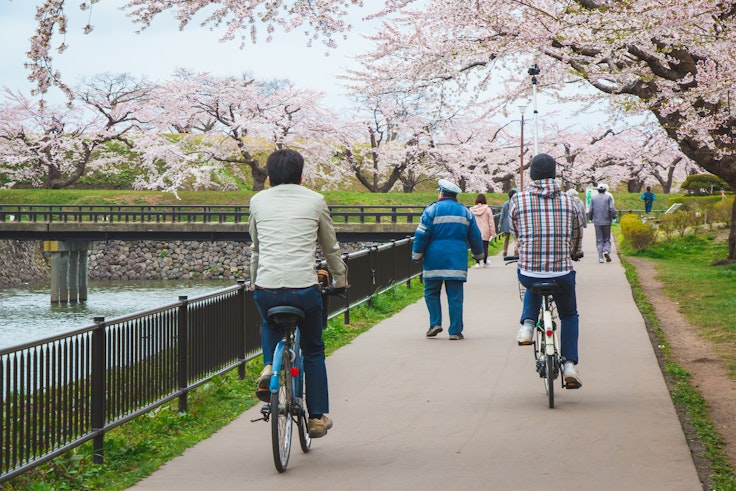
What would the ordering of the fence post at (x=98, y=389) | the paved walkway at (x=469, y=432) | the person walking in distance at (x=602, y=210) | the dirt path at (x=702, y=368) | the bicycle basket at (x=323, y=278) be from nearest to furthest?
1. the paved walkway at (x=469, y=432)
2. the bicycle basket at (x=323, y=278)
3. the fence post at (x=98, y=389)
4. the dirt path at (x=702, y=368)
5. the person walking in distance at (x=602, y=210)

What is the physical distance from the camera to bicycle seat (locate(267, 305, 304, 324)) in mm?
5617

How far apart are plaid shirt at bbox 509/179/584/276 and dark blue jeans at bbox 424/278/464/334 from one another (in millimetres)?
3716

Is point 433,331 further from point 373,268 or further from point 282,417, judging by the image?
point 282,417

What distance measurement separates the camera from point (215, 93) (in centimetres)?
5809

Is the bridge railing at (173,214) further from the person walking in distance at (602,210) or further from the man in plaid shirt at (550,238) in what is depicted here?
the man in plaid shirt at (550,238)

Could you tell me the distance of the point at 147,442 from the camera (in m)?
6.64

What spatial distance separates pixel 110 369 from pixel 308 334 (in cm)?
Result: 150

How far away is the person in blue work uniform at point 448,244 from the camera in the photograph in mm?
11406

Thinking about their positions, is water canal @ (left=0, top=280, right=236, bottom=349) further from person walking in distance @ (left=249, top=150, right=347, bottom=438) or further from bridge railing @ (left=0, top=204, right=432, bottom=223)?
person walking in distance @ (left=249, top=150, right=347, bottom=438)

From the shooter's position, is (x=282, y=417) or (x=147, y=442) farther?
(x=147, y=442)

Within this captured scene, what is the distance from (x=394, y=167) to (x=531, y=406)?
57.6 metres

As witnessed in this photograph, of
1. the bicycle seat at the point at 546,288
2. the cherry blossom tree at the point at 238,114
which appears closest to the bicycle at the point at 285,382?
the bicycle seat at the point at 546,288

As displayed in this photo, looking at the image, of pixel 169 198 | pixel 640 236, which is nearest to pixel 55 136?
pixel 169 198

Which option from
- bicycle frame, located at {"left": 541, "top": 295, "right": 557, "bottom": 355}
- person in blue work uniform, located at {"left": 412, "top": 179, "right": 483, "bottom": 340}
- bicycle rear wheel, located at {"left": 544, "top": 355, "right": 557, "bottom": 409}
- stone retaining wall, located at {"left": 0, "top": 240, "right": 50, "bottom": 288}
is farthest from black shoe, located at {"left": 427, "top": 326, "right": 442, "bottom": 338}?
stone retaining wall, located at {"left": 0, "top": 240, "right": 50, "bottom": 288}
